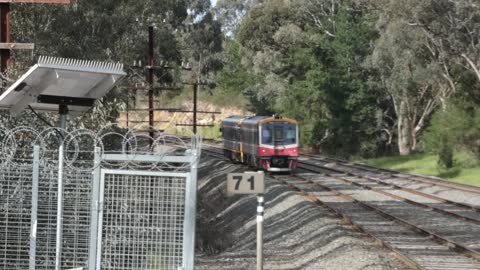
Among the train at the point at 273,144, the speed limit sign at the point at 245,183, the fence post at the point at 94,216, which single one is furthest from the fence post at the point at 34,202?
the train at the point at 273,144

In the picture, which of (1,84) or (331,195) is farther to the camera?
(331,195)

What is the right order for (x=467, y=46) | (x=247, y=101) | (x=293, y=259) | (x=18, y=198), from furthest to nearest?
(x=247, y=101), (x=467, y=46), (x=293, y=259), (x=18, y=198)

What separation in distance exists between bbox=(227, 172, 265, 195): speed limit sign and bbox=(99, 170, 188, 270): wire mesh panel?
0.67 metres

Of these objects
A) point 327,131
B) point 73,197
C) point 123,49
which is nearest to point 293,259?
point 73,197

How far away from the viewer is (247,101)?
87.1 meters

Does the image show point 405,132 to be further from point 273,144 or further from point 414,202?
point 414,202

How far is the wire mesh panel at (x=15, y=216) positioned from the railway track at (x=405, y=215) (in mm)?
6368

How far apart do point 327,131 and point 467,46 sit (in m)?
18.7

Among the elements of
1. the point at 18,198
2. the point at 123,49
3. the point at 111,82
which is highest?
the point at 123,49

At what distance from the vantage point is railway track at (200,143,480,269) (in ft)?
49.2

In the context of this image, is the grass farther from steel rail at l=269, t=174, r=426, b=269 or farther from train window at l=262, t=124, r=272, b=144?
steel rail at l=269, t=174, r=426, b=269

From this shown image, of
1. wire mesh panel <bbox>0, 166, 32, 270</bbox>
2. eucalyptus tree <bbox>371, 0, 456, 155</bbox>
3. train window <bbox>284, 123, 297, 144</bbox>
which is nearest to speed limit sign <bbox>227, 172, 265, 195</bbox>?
wire mesh panel <bbox>0, 166, 32, 270</bbox>

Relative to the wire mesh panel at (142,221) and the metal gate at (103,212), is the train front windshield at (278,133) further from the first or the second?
the wire mesh panel at (142,221)

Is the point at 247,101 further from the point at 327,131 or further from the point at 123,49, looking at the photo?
the point at 123,49
